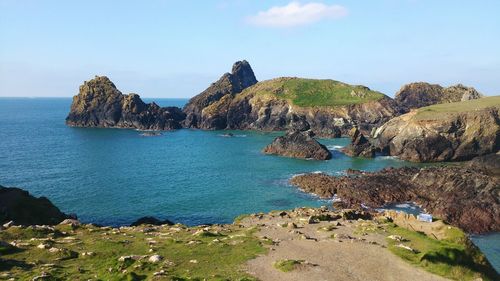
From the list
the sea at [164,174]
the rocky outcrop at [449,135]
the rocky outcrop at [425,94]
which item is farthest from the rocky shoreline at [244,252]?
the rocky outcrop at [425,94]

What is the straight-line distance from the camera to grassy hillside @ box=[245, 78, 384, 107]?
566ft

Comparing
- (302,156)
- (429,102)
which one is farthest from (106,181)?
(429,102)

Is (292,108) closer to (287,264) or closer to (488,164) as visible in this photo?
(488,164)

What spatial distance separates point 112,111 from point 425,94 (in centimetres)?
13596

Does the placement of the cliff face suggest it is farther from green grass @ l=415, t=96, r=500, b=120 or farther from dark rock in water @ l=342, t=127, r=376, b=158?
green grass @ l=415, t=96, r=500, b=120

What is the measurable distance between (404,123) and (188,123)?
97403 mm

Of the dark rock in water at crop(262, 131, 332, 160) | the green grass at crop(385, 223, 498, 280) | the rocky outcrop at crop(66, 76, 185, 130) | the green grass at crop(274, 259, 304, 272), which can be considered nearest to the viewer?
the green grass at crop(274, 259, 304, 272)

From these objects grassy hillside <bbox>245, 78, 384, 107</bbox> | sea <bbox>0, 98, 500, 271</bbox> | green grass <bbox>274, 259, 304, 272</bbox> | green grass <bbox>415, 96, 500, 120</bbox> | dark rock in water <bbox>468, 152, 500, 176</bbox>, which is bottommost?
sea <bbox>0, 98, 500, 271</bbox>

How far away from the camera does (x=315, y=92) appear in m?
187

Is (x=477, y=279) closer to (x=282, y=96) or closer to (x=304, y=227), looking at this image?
(x=304, y=227)

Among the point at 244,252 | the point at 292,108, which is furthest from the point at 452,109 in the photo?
the point at 244,252

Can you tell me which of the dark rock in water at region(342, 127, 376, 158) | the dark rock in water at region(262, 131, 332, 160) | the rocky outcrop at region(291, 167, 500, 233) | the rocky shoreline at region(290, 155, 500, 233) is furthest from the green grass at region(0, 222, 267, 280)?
the dark rock in water at region(342, 127, 376, 158)

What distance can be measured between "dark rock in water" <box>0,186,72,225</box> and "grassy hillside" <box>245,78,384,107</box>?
130m

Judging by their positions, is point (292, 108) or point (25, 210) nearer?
point (25, 210)
